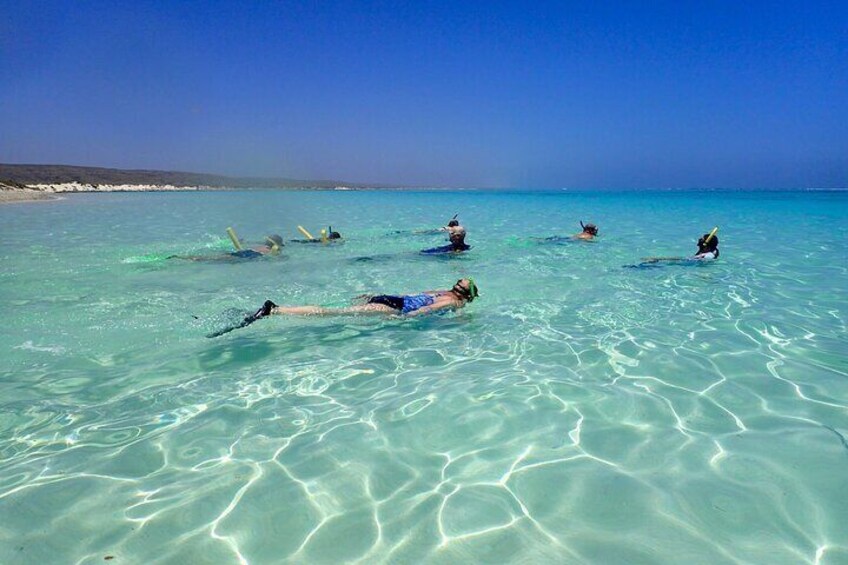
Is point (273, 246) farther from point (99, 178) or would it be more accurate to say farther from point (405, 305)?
point (99, 178)

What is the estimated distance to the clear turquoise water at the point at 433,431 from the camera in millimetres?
2498

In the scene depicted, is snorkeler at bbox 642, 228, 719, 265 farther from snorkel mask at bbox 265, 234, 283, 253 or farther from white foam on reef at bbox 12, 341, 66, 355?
white foam on reef at bbox 12, 341, 66, 355

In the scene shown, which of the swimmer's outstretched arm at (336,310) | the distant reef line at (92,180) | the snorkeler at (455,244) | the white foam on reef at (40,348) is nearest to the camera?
the white foam on reef at (40,348)

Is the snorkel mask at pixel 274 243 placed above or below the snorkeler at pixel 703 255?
below

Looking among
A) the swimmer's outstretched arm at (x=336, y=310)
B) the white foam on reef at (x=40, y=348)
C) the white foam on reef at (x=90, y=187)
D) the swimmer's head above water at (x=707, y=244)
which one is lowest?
the white foam on reef at (x=90, y=187)

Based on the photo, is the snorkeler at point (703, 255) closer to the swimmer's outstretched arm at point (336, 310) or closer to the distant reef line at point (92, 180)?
the swimmer's outstretched arm at point (336, 310)

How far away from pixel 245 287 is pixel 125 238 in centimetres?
962

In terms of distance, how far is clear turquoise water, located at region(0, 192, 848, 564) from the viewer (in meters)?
2.50

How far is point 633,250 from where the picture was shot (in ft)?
44.4

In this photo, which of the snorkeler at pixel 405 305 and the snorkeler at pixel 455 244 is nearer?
the snorkeler at pixel 405 305

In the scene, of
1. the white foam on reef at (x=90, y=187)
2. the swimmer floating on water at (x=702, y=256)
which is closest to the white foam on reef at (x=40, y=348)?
the swimmer floating on water at (x=702, y=256)

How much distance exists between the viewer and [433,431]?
356 cm

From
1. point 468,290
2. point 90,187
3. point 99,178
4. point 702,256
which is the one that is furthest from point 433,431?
point 99,178

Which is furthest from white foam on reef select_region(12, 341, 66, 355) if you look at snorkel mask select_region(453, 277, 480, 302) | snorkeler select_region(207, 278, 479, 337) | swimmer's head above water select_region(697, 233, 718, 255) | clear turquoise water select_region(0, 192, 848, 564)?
swimmer's head above water select_region(697, 233, 718, 255)
